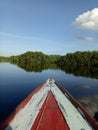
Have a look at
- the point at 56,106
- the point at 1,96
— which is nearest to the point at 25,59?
the point at 1,96

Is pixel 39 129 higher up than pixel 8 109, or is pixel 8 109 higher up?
pixel 39 129

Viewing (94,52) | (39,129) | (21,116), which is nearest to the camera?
(39,129)

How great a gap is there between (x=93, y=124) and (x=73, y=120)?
0.88 metres

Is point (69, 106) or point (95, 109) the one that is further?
point (95, 109)

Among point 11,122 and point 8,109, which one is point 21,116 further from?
point 8,109

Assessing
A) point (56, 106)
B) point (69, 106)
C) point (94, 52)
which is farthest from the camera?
point (94, 52)

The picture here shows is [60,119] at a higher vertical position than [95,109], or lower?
higher

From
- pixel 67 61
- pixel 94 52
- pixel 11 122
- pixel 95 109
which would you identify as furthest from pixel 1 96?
pixel 67 61

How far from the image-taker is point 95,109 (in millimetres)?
14484

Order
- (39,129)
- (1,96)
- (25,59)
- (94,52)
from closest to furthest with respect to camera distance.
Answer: (39,129), (1,96), (94,52), (25,59)

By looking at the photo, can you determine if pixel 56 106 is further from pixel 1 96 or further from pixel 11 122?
pixel 1 96

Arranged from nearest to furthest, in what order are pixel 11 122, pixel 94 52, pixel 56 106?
pixel 11 122, pixel 56 106, pixel 94 52

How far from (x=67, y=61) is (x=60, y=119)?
359 feet

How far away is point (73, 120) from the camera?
8.09 meters
